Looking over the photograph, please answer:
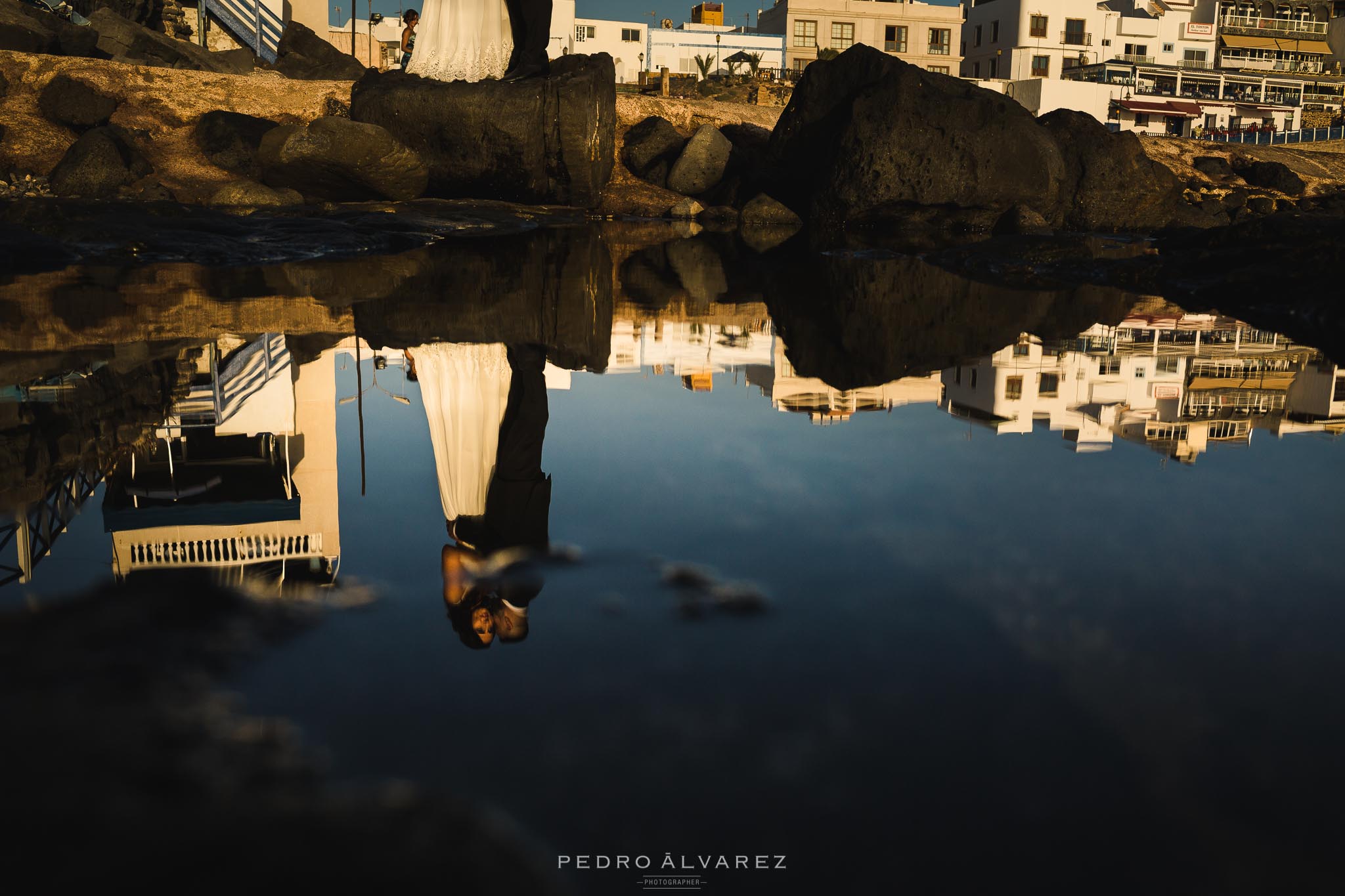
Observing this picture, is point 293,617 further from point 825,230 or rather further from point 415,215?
point 825,230

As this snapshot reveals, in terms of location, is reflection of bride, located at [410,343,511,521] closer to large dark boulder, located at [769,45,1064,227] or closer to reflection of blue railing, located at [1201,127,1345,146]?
large dark boulder, located at [769,45,1064,227]

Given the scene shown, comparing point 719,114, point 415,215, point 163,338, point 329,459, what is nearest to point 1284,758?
point 329,459

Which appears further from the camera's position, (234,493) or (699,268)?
(699,268)

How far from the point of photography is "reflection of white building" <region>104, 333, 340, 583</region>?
1.90 meters

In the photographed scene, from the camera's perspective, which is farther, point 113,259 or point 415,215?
point 415,215

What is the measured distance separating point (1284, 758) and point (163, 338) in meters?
4.28

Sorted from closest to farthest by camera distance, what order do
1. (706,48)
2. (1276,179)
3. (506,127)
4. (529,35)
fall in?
(506,127)
(529,35)
(1276,179)
(706,48)

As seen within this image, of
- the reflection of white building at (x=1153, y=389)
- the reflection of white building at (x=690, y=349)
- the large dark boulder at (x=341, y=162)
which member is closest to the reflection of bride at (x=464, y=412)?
the reflection of white building at (x=690, y=349)

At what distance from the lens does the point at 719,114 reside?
2586cm

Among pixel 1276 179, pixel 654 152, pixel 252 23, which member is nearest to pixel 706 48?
pixel 252 23

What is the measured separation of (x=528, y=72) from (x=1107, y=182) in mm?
9208

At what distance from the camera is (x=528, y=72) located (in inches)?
697

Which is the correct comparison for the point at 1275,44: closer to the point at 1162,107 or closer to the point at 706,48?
the point at 1162,107

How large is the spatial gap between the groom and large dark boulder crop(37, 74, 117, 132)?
672 cm
